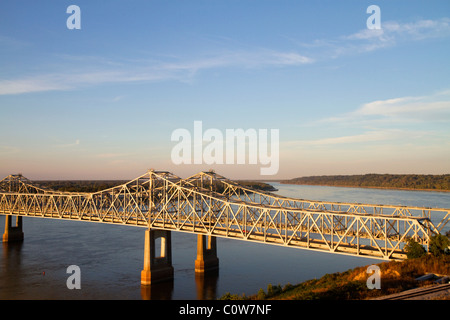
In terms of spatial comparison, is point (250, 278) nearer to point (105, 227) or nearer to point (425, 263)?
point (425, 263)

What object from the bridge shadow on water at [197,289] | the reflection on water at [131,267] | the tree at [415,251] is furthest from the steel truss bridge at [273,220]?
the bridge shadow on water at [197,289]

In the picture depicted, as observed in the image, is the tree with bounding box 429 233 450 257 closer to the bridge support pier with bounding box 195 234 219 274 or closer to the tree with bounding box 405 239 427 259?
the tree with bounding box 405 239 427 259

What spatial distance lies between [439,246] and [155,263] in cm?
2643

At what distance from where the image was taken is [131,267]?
4647 cm

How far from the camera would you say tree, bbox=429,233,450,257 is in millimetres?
26609

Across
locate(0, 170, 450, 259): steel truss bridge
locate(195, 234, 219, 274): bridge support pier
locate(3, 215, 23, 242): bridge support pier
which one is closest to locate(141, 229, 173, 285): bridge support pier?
locate(0, 170, 450, 259): steel truss bridge

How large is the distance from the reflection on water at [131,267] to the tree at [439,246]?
15.8 meters

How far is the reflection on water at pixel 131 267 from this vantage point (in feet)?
125

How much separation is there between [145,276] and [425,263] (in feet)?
86.5

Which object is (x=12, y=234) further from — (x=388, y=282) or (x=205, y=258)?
(x=388, y=282)

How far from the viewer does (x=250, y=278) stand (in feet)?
137

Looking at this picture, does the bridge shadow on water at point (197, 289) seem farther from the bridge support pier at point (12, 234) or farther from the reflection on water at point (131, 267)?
the bridge support pier at point (12, 234)
